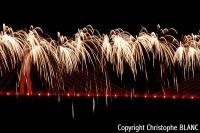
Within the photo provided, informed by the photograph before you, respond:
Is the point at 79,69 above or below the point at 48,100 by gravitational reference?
above

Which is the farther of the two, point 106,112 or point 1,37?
point 106,112

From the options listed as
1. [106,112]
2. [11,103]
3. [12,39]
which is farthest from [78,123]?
[12,39]

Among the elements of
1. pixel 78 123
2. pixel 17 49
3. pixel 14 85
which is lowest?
pixel 78 123

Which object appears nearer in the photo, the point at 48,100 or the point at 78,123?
the point at 78,123

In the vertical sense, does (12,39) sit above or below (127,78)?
above

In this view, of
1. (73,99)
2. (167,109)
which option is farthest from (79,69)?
(167,109)

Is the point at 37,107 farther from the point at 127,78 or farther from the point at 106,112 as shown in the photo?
the point at 127,78

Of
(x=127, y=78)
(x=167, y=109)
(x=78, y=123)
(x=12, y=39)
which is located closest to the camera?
(x=12, y=39)

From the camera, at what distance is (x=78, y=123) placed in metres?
20.6

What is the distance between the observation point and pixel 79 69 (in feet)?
71.2

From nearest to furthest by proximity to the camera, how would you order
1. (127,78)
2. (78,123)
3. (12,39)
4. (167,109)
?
(12,39) → (78,123) → (167,109) → (127,78)

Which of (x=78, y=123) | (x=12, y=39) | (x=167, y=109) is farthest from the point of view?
(x=167, y=109)

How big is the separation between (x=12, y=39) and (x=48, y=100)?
4315mm

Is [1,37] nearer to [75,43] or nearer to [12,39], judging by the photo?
[12,39]
